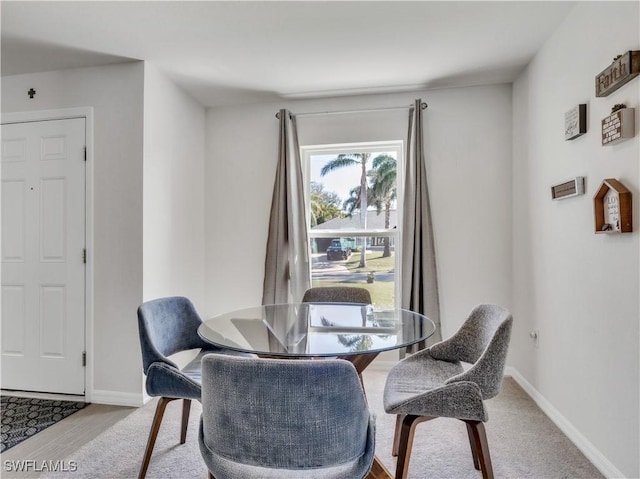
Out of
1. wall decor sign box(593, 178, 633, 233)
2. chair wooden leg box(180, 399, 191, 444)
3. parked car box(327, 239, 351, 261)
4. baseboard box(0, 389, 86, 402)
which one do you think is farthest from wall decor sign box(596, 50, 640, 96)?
baseboard box(0, 389, 86, 402)

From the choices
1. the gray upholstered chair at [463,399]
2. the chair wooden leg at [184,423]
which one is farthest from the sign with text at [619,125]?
the chair wooden leg at [184,423]

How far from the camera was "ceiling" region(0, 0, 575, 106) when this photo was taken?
210cm

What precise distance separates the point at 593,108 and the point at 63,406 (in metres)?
3.76

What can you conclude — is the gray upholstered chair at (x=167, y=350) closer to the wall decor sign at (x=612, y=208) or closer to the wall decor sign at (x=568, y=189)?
the wall decor sign at (x=612, y=208)

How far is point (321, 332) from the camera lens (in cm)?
179

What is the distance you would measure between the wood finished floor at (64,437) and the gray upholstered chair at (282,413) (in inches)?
60.3

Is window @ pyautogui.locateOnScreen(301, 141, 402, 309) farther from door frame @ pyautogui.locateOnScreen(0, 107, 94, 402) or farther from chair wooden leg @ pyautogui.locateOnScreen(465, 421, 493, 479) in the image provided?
chair wooden leg @ pyautogui.locateOnScreen(465, 421, 493, 479)

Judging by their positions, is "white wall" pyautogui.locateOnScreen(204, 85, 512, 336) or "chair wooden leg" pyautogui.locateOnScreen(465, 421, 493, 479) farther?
"white wall" pyautogui.locateOnScreen(204, 85, 512, 336)

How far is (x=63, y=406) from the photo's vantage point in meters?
2.64

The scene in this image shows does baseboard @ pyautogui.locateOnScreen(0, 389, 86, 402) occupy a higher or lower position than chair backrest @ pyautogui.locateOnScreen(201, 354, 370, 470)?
lower

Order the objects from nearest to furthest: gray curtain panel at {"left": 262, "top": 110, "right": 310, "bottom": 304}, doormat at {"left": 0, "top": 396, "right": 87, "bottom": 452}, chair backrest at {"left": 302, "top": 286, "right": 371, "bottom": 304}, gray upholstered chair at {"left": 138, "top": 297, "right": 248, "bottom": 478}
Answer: gray upholstered chair at {"left": 138, "top": 297, "right": 248, "bottom": 478}, doormat at {"left": 0, "top": 396, "right": 87, "bottom": 452}, chair backrest at {"left": 302, "top": 286, "right": 371, "bottom": 304}, gray curtain panel at {"left": 262, "top": 110, "right": 310, "bottom": 304}

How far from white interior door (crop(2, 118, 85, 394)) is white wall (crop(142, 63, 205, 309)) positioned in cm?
50

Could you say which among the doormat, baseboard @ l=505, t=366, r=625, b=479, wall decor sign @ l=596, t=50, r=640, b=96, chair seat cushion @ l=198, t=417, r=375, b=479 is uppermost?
wall decor sign @ l=596, t=50, r=640, b=96

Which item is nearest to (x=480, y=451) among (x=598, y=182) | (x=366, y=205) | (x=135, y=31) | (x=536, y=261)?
(x=598, y=182)
